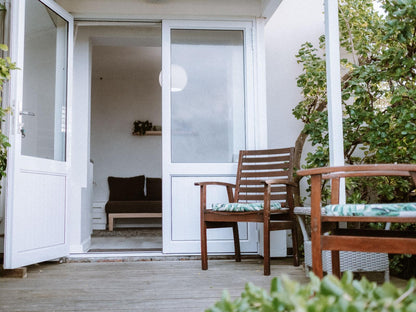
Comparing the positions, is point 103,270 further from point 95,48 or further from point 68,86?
point 95,48

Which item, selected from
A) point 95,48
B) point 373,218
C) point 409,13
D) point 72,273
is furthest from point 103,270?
point 95,48

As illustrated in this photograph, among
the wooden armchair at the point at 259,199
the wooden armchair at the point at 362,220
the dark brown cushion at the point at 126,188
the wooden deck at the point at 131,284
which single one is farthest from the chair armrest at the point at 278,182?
the dark brown cushion at the point at 126,188

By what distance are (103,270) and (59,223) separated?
626 mm

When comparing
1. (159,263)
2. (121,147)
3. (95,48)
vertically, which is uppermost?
(95,48)

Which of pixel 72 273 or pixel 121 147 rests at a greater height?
pixel 121 147

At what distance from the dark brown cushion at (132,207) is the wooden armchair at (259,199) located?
2.65 metres

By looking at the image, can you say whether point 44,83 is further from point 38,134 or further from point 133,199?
point 133,199

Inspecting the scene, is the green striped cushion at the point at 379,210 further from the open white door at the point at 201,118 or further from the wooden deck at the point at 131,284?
the open white door at the point at 201,118

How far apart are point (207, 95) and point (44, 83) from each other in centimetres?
146

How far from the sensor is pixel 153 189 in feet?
23.1

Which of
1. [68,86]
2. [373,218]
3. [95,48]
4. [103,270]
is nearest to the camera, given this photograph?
[373,218]

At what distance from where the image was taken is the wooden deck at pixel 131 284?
2.23 metres

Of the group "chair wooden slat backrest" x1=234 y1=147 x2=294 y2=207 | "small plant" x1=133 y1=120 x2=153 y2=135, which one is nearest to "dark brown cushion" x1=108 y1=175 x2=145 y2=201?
"small plant" x1=133 y1=120 x2=153 y2=135

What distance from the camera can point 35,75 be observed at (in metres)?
3.36
